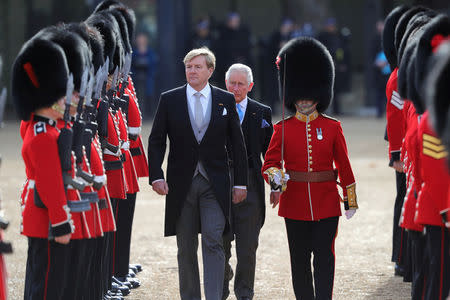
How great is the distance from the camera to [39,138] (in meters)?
5.14

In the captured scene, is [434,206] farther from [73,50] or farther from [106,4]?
[106,4]

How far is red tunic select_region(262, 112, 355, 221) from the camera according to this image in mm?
6039

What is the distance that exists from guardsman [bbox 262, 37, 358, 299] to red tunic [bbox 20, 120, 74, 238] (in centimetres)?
133

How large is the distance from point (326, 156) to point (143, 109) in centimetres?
1323

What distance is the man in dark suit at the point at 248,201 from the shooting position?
Answer: 656 cm

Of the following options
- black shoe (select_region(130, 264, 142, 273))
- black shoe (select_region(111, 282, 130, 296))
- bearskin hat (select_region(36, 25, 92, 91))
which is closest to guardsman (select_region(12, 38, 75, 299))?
bearskin hat (select_region(36, 25, 92, 91))

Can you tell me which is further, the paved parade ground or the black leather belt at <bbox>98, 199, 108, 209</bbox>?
the paved parade ground

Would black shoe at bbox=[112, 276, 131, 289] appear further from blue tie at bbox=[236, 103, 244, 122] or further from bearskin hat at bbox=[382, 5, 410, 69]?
bearskin hat at bbox=[382, 5, 410, 69]

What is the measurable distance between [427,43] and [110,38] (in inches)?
92.1

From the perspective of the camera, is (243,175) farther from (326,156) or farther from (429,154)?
(429,154)

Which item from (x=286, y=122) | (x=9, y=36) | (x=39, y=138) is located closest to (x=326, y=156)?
(x=286, y=122)

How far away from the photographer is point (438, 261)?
5082 millimetres

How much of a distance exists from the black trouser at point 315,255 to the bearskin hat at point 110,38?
1.65 metres

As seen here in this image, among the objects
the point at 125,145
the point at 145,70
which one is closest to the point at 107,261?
the point at 125,145
